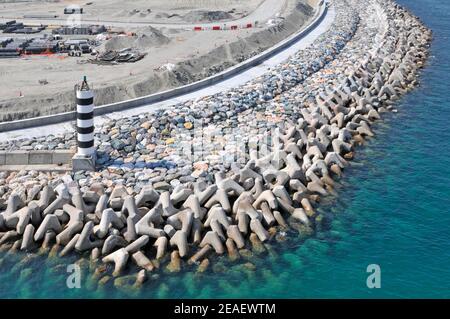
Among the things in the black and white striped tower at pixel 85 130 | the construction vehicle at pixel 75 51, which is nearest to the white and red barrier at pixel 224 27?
the construction vehicle at pixel 75 51

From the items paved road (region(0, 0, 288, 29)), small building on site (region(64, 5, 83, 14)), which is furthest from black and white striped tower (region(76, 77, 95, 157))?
small building on site (region(64, 5, 83, 14))

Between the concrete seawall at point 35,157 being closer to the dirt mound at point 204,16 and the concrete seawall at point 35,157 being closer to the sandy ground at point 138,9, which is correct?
the dirt mound at point 204,16

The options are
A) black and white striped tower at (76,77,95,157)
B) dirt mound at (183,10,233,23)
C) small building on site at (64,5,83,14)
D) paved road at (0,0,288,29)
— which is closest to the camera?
black and white striped tower at (76,77,95,157)

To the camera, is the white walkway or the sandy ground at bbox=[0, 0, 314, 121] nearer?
the white walkway

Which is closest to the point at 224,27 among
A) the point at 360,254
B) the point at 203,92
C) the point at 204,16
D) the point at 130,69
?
the point at 204,16

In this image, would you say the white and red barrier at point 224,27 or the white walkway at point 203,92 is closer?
the white walkway at point 203,92

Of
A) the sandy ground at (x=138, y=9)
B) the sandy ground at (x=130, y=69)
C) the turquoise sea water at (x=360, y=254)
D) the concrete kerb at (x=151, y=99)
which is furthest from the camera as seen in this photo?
the sandy ground at (x=138, y=9)

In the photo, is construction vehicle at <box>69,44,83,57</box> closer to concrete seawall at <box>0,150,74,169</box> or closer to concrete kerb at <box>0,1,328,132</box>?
concrete kerb at <box>0,1,328,132</box>

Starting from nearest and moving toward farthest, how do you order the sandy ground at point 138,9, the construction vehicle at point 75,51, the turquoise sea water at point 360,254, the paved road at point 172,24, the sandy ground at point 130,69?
the turquoise sea water at point 360,254 < the sandy ground at point 130,69 < the construction vehicle at point 75,51 < the paved road at point 172,24 < the sandy ground at point 138,9
